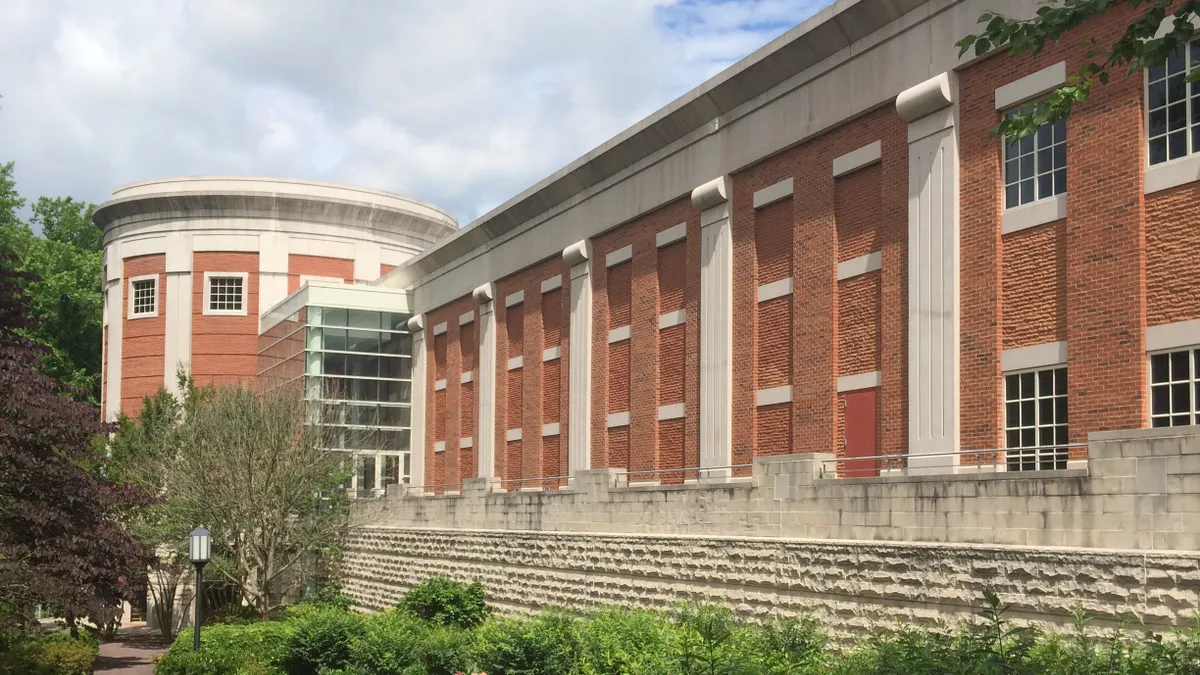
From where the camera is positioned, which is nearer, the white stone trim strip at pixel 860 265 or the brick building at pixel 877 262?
the brick building at pixel 877 262

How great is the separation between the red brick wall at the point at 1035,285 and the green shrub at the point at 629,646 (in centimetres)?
767

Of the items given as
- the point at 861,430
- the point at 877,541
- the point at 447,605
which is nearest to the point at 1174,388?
the point at 877,541

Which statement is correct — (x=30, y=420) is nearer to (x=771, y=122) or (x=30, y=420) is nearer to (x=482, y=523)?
(x=482, y=523)

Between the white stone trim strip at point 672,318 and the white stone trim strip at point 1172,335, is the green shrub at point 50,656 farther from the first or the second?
the white stone trim strip at point 1172,335

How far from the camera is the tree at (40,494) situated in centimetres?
2206

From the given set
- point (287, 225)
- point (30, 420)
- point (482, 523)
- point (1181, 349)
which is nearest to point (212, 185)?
point (287, 225)

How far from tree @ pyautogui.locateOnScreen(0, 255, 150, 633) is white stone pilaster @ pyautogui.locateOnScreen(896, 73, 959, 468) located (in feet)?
50.1

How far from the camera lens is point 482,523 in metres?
32.6

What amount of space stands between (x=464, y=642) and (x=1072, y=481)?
11.5 meters

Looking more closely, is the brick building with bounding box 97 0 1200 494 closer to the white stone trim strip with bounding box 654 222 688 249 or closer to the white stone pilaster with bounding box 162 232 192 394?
the white stone trim strip with bounding box 654 222 688 249

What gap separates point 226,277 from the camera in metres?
59.0

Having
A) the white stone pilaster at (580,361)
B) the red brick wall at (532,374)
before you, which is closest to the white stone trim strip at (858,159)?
the white stone pilaster at (580,361)

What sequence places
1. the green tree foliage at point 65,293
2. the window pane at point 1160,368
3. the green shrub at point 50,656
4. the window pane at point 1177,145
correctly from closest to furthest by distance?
the window pane at point 1177,145, the window pane at point 1160,368, the green shrub at point 50,656, the green tree foliage at point 65,293

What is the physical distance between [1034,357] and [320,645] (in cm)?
1368
